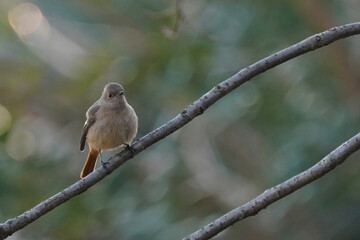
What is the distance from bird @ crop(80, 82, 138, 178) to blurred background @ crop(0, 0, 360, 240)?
464 centimetres

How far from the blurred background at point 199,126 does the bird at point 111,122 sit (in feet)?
15.2

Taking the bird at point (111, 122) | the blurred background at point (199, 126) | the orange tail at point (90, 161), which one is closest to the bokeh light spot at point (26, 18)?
the blurred background at point (199, 126)

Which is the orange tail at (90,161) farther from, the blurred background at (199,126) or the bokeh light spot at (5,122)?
the bokeh light spot at (5,122)

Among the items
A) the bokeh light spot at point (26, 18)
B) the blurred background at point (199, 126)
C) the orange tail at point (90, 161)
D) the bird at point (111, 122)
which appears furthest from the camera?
the bokeh light spot at point (26, 18)

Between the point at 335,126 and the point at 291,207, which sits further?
the point at 291,207

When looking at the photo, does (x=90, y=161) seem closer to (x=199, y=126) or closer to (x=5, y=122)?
(x=5, y=122)

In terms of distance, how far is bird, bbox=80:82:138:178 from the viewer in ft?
18.6

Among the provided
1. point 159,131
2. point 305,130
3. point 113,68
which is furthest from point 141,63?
point 159,131

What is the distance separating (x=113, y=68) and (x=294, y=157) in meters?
3.34

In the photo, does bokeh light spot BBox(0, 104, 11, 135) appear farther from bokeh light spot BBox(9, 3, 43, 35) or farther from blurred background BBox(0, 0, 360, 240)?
bokeh light spot BBox(9, 3, 43, 35)

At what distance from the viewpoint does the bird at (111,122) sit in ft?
18.6

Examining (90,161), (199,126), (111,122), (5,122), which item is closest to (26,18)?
(199,126)

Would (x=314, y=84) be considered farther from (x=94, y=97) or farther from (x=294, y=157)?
(x=94, y=97)

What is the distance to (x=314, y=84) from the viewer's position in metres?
12.2
